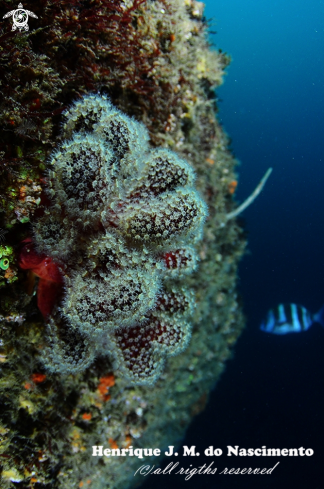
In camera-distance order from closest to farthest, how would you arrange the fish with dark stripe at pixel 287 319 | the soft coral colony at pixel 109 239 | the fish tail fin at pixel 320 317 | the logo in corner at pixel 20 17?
the soft coral colony at pixel 109 239 → the logo in corner at pixel 20 17 → the fish with dark stripe at pixel 287 319 → the fish tail fin at pixel 320 317

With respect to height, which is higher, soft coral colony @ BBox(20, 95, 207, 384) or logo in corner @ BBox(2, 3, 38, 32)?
logo in corner @ BBox(2, 3, 38, 32)

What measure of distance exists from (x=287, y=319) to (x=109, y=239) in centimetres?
653

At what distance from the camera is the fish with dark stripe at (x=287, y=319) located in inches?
274

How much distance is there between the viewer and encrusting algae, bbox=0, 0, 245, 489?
68.9 inches

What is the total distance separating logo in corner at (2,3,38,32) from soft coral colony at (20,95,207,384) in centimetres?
61

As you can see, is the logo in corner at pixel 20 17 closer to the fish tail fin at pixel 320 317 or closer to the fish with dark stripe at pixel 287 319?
the fish with dark stripe at pixel 287 319

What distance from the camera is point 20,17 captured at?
1.92m

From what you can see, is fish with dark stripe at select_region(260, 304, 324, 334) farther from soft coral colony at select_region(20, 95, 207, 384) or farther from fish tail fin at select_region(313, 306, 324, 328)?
soft coral colony at select_region(20, 95, 207, 384)

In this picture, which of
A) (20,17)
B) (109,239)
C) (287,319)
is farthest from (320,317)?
(20,17)

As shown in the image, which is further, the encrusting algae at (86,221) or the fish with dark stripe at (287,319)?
the fish with dark stripe at (287,319)

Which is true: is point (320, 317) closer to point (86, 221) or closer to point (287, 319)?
point (287, 319)

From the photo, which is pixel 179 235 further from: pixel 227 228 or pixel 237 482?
pixel 237 482

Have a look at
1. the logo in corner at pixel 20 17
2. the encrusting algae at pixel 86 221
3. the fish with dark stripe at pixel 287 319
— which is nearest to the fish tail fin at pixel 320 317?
the fish with dark stripe at pixel 287 319

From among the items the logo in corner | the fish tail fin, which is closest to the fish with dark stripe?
the fish tail fin
